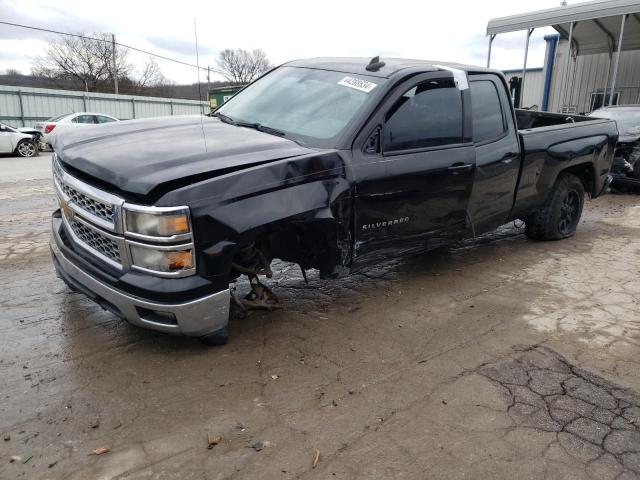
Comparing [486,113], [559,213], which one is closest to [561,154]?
[559,213]

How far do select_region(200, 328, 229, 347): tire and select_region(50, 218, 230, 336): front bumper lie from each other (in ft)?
0.17

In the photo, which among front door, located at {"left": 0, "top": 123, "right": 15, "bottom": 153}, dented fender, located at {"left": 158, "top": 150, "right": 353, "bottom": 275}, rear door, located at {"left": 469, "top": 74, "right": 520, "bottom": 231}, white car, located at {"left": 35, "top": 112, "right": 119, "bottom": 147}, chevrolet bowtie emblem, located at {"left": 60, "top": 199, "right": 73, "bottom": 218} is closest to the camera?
dented fender, located at {"left": 158, "top": 150, "right": 353, "bottom": 275}

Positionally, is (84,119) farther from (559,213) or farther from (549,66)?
(549,66)

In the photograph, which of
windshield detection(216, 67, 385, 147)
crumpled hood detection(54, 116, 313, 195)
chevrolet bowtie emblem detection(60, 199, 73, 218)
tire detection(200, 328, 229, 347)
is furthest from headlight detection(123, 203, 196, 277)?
windshield detection(216, 67, 385, 147)

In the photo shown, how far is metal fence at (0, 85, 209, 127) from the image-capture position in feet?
79.0

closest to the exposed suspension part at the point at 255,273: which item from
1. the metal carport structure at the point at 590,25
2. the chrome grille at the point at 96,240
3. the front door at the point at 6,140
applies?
the chrome grille at the point at 96,240

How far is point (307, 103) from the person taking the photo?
404 centimetres

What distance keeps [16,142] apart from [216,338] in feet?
54.6

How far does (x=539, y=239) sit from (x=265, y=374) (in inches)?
176

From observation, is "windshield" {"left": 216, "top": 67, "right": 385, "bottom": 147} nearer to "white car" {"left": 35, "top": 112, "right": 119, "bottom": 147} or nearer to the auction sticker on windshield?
the auction sticker on windshield

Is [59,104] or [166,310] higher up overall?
[59,104]

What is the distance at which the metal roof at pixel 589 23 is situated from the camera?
1510 cm

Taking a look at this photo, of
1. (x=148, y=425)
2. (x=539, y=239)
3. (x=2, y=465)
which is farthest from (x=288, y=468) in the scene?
(x=539, y=239)

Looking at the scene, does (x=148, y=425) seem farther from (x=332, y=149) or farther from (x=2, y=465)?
(x=332, y=149)
